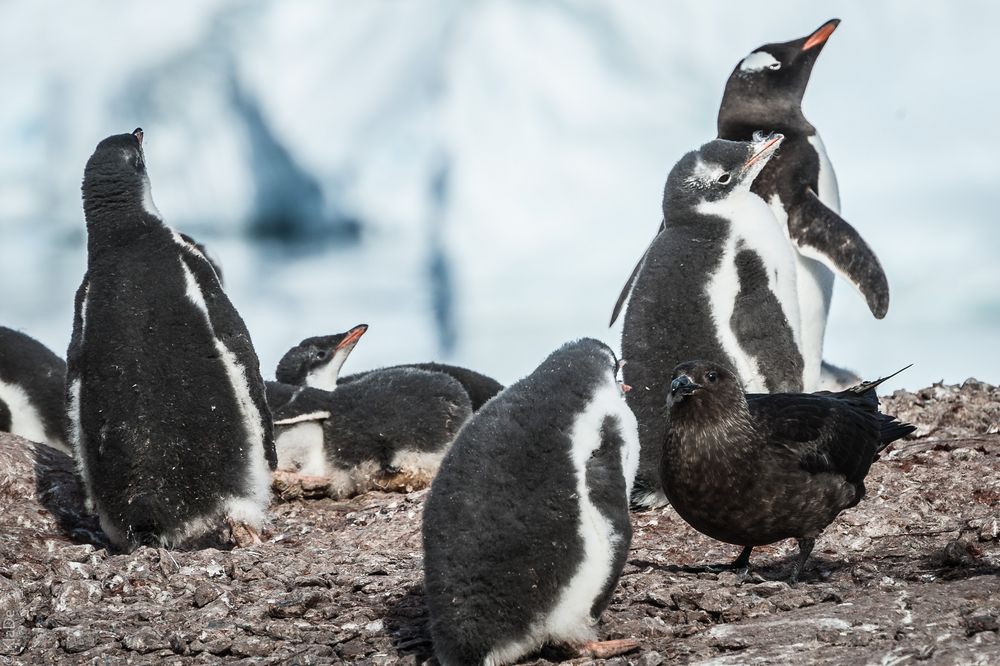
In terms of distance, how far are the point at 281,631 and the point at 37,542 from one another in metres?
2.18

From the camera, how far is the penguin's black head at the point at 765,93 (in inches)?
344

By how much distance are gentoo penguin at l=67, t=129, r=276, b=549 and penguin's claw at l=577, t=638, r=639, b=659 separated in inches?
98.4

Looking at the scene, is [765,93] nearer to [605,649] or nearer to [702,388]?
[702,388]

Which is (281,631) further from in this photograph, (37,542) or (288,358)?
(288,358)

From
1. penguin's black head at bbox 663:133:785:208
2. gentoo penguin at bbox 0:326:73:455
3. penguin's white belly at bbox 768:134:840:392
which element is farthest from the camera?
gentoo penguin at bbox 0:326:73:455

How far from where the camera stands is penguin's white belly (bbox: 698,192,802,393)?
6.57 m

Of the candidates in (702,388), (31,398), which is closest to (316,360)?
(31,398)

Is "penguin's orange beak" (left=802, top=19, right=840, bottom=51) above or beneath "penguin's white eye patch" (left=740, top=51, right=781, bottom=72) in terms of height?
above

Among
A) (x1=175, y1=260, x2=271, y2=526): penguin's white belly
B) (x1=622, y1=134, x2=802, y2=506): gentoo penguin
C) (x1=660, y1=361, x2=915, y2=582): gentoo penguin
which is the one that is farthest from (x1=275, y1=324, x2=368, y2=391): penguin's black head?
(x1=660, y1=361, x2=915, y2=582): gentoo penguin

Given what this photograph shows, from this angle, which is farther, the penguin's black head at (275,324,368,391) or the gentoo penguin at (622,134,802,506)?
the penguin's black head at (275,324,368,391)

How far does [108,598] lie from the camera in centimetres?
520

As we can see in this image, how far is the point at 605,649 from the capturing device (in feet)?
13.5

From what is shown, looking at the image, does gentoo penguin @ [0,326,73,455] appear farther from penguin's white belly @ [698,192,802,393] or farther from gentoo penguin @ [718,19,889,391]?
gentoo penguin @ [718,19,889,391]

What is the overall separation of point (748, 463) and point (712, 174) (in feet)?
7.88
